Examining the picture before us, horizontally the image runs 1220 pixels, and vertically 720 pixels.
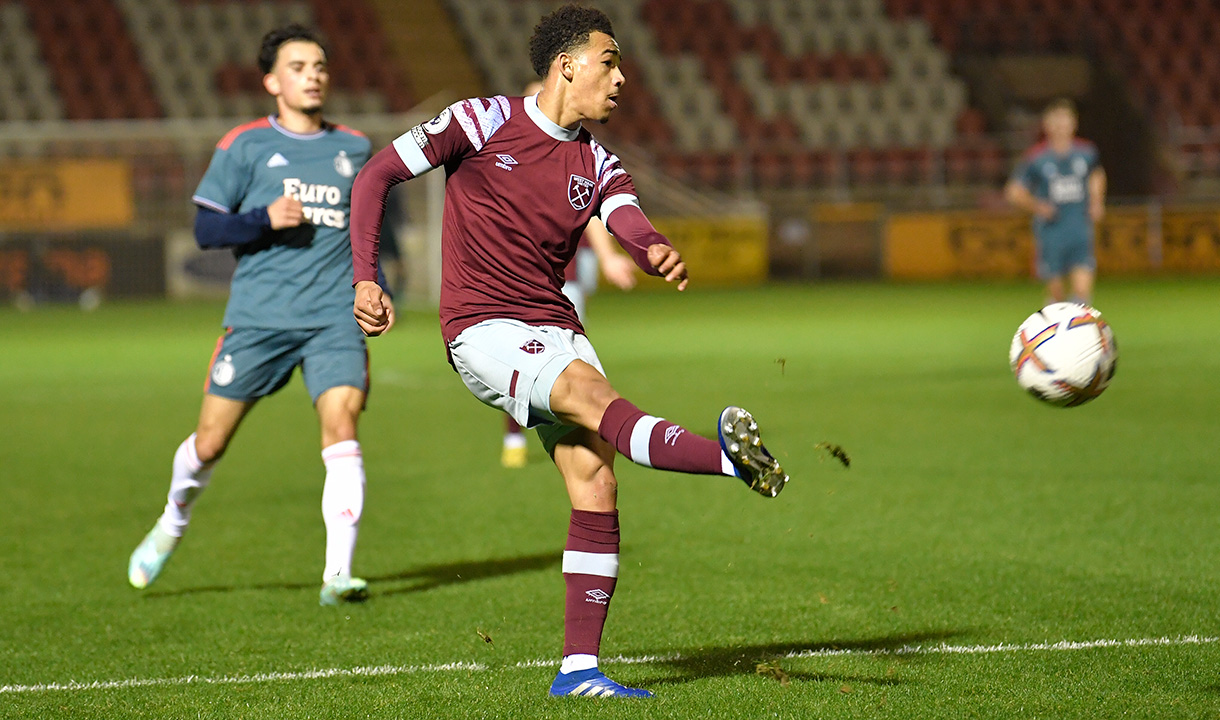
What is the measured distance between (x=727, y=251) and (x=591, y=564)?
2251cm

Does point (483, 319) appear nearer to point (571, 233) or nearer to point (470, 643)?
point (571, 233)

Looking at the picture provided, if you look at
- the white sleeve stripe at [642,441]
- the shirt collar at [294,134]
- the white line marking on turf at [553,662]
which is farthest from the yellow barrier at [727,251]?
the white sleeve stripe at [642,441]

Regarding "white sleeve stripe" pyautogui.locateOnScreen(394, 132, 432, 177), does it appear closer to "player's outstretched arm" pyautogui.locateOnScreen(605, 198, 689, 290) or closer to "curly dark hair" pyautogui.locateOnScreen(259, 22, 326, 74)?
"player's outstretched arm" pyautogui.locateOnScreen(605, 198, 689, 290)

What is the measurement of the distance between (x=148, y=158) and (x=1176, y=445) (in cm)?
1770

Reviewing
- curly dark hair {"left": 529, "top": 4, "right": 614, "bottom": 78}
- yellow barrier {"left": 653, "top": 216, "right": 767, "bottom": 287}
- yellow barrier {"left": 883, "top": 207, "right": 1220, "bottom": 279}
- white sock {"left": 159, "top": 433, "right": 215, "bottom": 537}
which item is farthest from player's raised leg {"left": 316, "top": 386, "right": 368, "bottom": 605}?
yellow barrier {"left": 883, "top": 207, "right": 1220, "bottom": 279}

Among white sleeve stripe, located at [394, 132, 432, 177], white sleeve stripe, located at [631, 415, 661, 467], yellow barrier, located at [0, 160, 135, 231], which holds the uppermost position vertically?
yellow barrier, located at [0, 160, 135, 231]

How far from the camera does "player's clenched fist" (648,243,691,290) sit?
3.82 metres

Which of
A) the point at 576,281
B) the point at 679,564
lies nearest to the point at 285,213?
the point at 679,564

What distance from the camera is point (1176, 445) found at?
28.3ft

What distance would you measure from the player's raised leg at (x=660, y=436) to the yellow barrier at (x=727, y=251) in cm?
2222

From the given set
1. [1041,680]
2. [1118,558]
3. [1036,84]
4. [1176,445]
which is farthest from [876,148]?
[1041,680]

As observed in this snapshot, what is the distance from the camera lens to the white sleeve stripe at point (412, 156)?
4016 millimetres

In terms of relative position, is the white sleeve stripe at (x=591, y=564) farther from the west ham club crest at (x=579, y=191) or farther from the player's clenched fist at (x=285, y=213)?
the player's clenched fist at (x=285, y=213)

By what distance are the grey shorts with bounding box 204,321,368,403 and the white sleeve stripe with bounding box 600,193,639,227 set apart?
1668 millimetres
